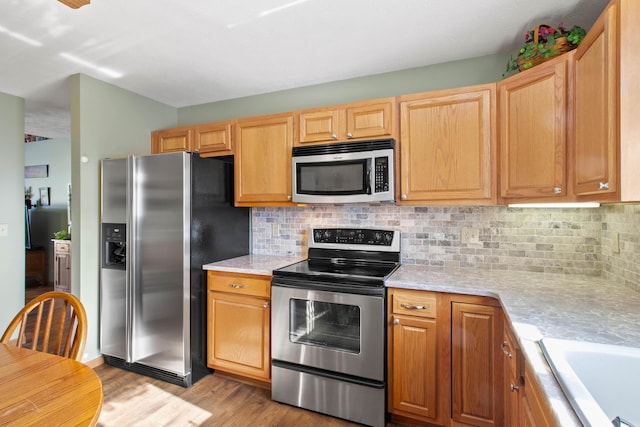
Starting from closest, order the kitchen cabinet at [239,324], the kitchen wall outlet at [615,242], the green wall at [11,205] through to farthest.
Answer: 1. the kitchen wall outlet at [615,242]
2. the kitchen cabinet at [239,324]
3. the green wall at [11,205]

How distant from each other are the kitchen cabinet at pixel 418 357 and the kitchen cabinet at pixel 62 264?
4710mm

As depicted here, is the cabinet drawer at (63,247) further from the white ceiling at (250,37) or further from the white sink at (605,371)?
the white sink at (605,371)

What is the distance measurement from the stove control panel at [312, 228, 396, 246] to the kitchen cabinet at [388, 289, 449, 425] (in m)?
0.63

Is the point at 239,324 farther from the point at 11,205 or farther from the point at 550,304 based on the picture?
the point at 11,205

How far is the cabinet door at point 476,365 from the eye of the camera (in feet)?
5.65

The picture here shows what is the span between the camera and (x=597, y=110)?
1301mm

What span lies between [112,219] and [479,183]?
2.74 m

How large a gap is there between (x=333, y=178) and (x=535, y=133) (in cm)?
123

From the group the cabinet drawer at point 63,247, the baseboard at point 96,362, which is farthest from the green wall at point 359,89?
the cabinet drawer at point 63,247

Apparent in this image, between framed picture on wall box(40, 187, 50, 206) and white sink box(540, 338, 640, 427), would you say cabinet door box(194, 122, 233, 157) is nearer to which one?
white sink box(540, 338, 640, 427)

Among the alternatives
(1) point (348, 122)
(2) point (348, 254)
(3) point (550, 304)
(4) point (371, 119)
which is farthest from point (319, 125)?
(3) point (550, 304)

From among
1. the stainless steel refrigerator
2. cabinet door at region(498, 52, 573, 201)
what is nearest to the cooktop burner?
the stainless steel refrigerator

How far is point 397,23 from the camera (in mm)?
1935

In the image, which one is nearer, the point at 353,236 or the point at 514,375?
the point at 514,375
